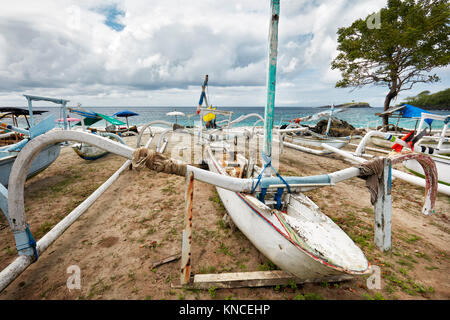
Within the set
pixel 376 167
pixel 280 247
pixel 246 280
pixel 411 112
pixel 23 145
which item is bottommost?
pixel 246 280

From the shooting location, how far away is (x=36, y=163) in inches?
268

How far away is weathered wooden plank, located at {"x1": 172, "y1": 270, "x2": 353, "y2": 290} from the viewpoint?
2.86 m

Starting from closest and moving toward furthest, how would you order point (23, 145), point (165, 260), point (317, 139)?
1. point (165, 260)
2. point (23, 145)
3. point (317, 139)

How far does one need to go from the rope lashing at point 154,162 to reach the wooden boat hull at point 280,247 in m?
1.33

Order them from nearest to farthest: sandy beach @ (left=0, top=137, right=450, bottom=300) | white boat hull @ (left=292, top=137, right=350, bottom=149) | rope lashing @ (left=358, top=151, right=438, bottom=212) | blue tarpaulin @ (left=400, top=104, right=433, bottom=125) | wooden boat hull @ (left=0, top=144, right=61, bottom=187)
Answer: sandy beach @ (left=0, top=137, right=450, bottom=300), rope lashing @ (left=358, top=151, right=438, bottom=212), wooden boat hull @ (left=0, top=144, right=61, bottom=187), blue tarpaulin @ (left=400, top=104, right=433, bottom=125), white boat hull @ (left=292, top=137, right=350, bottom=149)

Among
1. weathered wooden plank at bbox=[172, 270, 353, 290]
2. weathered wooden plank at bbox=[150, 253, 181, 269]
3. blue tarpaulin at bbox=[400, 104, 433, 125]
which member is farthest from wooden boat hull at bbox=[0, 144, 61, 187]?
blue tarpaulin at bbox=[400, 104, 433, 125]

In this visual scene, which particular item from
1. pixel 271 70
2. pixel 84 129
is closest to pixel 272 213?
pixel 271 70

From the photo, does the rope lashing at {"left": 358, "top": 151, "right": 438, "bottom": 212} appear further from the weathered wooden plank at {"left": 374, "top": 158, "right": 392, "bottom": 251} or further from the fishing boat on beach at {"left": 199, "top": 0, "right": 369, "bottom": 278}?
the fishing boat on beach at {"left": 199, "top": 0, "right": 369, "bottom": 278}

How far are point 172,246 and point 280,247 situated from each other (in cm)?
236

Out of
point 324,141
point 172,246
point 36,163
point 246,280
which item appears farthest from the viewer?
point 324,141

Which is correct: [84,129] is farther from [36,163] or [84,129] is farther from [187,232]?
[187,232]

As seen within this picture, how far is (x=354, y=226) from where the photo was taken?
451 cm

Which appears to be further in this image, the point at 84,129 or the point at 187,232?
the point at 84,129

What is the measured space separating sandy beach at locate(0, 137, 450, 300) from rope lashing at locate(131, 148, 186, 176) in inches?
78.0
